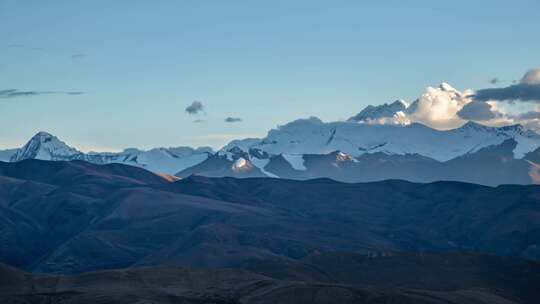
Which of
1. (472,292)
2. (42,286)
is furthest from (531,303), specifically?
(42,286)

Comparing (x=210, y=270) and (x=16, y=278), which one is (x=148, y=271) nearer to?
(x=210, y=270)

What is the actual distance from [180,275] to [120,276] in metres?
11.6

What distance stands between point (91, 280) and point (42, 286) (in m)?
8.92

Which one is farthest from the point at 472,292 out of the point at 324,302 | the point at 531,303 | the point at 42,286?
the point at 42,286

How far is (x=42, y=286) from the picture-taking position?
18012cm

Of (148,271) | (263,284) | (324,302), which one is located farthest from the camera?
(148,271)

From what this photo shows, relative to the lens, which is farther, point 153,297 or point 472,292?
point 472,292

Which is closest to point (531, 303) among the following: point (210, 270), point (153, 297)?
point (210, 270)

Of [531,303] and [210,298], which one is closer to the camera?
[210,298]

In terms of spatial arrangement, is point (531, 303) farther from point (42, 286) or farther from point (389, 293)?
point (42, 286)

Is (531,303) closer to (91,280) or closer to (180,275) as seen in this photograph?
(180,275)

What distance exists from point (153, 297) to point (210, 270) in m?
31.6

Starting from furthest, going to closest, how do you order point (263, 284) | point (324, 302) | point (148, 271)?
point (148, 271), point (263, 284), point (324, 302)

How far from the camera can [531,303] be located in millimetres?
198000
